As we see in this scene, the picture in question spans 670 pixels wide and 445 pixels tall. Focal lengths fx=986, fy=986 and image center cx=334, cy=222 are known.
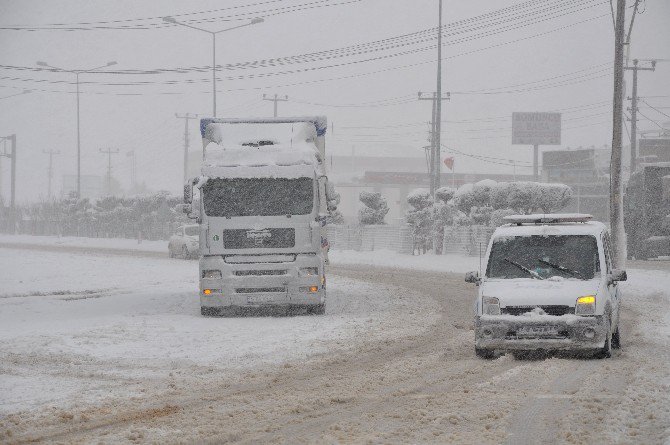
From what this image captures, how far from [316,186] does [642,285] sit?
503 inches

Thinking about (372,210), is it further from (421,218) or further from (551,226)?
(551,226)

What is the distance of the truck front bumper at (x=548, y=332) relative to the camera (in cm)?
1245

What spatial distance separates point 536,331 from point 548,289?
628 millimetres

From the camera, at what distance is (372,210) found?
56.4 meters

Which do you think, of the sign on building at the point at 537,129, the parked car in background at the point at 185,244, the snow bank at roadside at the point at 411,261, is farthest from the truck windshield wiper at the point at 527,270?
the sign on building at the point at 537,129

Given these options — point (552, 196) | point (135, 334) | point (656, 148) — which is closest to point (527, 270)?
point (135, 334)

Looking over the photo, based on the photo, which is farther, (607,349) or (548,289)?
(548,289)

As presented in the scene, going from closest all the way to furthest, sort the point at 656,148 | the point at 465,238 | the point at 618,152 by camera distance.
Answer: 1. the point at 618,152
2. the point at 465,238
3. the point at 656,148

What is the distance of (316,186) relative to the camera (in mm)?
19234

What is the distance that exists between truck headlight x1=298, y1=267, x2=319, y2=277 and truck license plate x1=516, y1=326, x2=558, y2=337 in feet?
23.0

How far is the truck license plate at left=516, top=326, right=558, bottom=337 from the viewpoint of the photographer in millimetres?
12508

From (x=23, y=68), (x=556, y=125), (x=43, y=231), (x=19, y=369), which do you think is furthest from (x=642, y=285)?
(x=43, y=231)

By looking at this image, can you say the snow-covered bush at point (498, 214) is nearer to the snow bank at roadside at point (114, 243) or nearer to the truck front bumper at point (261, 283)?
the snow bank at roadside at point (114, 243)

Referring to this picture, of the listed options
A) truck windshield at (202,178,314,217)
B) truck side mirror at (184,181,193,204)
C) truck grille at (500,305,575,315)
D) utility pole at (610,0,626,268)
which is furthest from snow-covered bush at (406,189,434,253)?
truck grille at (500,305,575,315)
